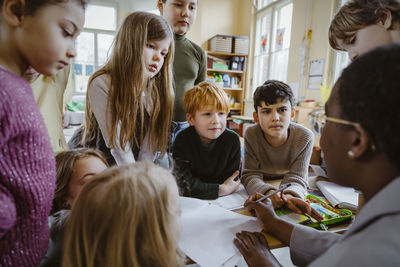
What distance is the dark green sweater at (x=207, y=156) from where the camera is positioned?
4.19 ft

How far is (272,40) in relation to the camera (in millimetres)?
5047

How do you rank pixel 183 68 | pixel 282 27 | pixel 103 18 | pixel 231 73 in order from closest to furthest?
1. pixel 183 68
2. pixel 282 27
3. pixel 231 73
4. pixel 103 18

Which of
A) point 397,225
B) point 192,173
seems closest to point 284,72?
point 192,173

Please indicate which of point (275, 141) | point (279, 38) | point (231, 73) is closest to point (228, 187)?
point (275, 141)

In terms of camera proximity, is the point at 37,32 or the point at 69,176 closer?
the point at 37,32

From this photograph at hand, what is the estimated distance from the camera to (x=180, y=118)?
1.62 metres

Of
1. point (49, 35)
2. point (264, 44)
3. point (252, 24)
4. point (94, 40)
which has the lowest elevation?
point (49, 35)

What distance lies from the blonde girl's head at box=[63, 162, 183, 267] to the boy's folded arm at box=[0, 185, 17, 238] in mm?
110

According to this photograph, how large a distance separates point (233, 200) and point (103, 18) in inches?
268

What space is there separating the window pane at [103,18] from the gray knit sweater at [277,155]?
6.26m

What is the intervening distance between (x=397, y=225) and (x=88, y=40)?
7271 mm

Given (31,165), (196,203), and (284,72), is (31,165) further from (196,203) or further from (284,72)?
(284,72)

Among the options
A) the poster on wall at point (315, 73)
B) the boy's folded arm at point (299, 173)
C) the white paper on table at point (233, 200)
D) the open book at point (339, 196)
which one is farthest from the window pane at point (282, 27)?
the white paper on table at point (233, 200)

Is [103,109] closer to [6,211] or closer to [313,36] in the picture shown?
[6,211]
